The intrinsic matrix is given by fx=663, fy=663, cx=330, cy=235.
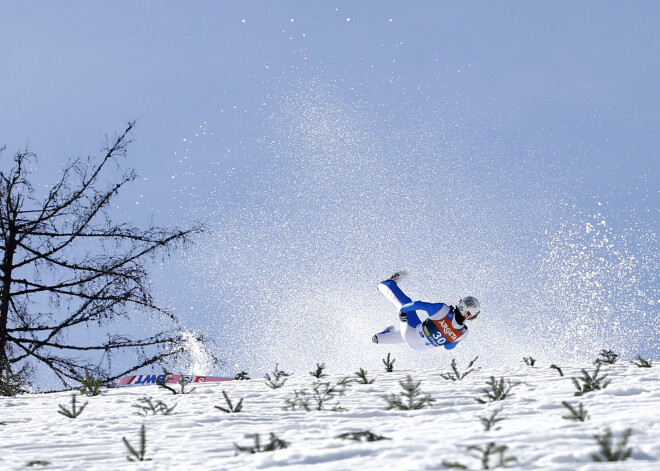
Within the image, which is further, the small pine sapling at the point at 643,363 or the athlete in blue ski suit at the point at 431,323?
the athlete in blue ski suit at the point at 431,323

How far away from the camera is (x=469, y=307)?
39.9 ft

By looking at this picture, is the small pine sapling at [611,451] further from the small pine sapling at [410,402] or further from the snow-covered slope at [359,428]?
the small pine sapling at [410,402]

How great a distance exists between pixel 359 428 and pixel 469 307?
8609mm

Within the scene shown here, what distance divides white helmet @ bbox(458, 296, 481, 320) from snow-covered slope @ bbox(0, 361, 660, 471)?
576 centimetres

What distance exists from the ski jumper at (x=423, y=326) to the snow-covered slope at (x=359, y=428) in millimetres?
6005

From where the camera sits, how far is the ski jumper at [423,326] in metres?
12.4

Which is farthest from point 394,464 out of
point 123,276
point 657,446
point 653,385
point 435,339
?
point 123,276

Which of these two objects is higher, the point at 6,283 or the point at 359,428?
the point at 6,283

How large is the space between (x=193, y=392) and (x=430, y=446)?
352 cm

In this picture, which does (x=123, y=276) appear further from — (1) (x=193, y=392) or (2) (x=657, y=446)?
(2) (x=657, y=446)

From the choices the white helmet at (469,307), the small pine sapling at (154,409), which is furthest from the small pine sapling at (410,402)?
the white helmet at (469,307)

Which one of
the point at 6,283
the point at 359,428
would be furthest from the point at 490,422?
the point at 6,283

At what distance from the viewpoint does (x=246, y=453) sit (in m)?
3.45

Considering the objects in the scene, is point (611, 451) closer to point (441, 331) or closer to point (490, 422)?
point (490, 422)
